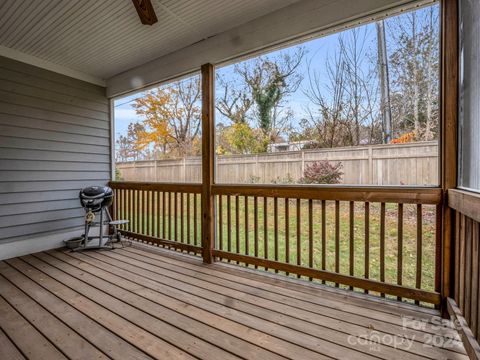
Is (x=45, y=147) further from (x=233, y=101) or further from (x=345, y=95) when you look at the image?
(x=345, y=95)

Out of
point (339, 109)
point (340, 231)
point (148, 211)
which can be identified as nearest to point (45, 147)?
point (148, 211)

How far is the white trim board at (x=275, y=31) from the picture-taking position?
2285 millimetres

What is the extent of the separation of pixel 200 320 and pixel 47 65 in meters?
4.22

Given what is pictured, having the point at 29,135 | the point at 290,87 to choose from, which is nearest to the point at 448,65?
the point at 290,87

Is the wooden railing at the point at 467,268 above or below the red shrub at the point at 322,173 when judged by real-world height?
below

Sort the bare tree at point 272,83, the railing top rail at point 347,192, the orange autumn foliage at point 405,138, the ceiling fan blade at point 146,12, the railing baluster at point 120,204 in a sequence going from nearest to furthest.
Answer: the railing top rail at point 347,192, the orange autumn foliage at point 405,138, the ceiling fan blade at point 146,12, the bare tree at point 272,83, the railing baluster at point 120,204

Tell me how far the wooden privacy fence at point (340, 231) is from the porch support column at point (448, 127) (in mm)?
66

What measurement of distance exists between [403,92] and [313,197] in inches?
47.4

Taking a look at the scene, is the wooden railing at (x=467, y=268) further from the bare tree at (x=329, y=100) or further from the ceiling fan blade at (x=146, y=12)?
the ceiling fan blade at (x=146, y=12)

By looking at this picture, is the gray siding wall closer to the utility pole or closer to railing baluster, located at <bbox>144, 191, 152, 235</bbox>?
railing baluster, located at <bbox>144, 191, 152, 235</bbox>

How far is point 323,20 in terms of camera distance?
2.47 meters

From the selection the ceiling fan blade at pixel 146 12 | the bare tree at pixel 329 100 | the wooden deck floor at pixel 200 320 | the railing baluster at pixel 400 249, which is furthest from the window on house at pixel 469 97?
the ceiling fan blade at pixel 146 12

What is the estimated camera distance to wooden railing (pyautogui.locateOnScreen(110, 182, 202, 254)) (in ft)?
12.5

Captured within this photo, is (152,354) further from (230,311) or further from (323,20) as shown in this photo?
(323,20)
